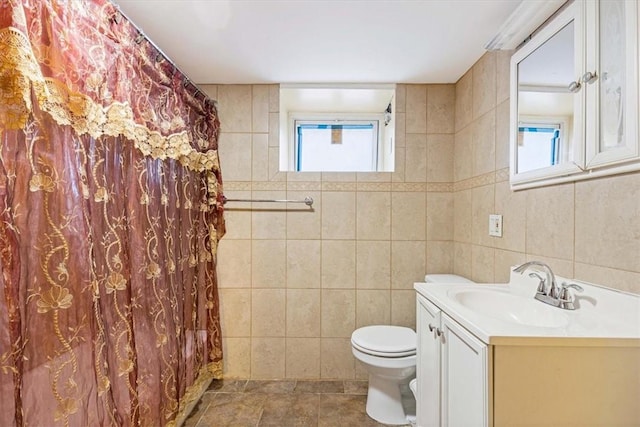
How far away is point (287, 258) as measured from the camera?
7.34 feet

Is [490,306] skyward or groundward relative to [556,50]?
groundward

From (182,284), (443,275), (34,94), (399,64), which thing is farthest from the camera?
(443,275)

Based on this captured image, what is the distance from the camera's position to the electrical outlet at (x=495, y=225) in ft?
5.37

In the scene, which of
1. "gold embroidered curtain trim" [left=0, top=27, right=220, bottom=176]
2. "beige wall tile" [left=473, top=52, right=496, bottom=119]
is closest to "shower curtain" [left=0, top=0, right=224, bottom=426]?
"gold embroidered curtain trim" [left=0, top=27, right=220, bottom=176]

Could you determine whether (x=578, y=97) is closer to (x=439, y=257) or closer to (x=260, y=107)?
(x=439, y=257)

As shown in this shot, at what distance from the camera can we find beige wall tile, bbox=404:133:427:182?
2229 mm

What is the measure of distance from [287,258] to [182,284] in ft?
2.41

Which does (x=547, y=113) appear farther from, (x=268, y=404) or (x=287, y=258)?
(x=268, y=404)

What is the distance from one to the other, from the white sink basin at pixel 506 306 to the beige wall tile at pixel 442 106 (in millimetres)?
1310

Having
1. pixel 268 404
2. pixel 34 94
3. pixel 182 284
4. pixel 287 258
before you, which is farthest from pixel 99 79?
pixel 268 404

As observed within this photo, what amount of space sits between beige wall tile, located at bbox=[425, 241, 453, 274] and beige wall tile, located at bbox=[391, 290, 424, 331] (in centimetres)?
22

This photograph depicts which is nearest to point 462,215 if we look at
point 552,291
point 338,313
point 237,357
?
point 552,291

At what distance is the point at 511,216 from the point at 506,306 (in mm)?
484

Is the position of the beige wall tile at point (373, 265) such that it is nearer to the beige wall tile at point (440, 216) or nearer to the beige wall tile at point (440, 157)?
the beige wall tile at point (440, 216)
